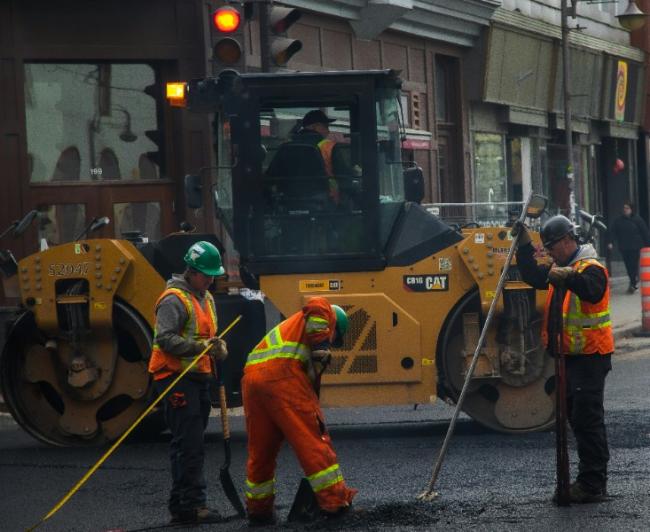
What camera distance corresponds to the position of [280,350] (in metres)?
8.79

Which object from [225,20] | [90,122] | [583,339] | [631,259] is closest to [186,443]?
[583,339]

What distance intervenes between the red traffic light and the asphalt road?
10.5 feet

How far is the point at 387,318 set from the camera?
1208 centimetres

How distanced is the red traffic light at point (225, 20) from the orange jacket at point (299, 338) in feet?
16.2

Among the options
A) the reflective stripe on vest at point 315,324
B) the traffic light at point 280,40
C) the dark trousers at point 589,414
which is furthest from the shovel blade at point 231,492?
the traffic light at point 280,40

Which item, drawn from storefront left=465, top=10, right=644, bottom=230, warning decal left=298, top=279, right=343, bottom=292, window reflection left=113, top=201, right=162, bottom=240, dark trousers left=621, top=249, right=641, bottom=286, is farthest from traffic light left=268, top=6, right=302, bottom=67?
dark trousers left=621, top=249, right=641, bottom=286

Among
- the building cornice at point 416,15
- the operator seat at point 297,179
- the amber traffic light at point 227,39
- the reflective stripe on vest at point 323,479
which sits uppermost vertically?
the building cornice at point 416,15

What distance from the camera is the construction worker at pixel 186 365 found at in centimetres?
920

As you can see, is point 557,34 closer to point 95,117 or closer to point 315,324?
point 95,117

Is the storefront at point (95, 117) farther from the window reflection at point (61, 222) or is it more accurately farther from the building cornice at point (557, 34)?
the building cornice at point (557, 34)

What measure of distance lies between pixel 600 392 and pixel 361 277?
10.2 feet

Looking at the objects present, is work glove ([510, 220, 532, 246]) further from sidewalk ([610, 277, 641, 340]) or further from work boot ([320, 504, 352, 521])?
sidewalk ([610, 277, 641, 340])

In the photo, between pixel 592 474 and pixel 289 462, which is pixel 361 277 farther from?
pixel 592 474

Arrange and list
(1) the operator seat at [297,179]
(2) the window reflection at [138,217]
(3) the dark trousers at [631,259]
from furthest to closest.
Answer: (3) the dark trousers at [631,259]
(2) the window reflection at [138,217]
(1) the operator seat at [297,179]
